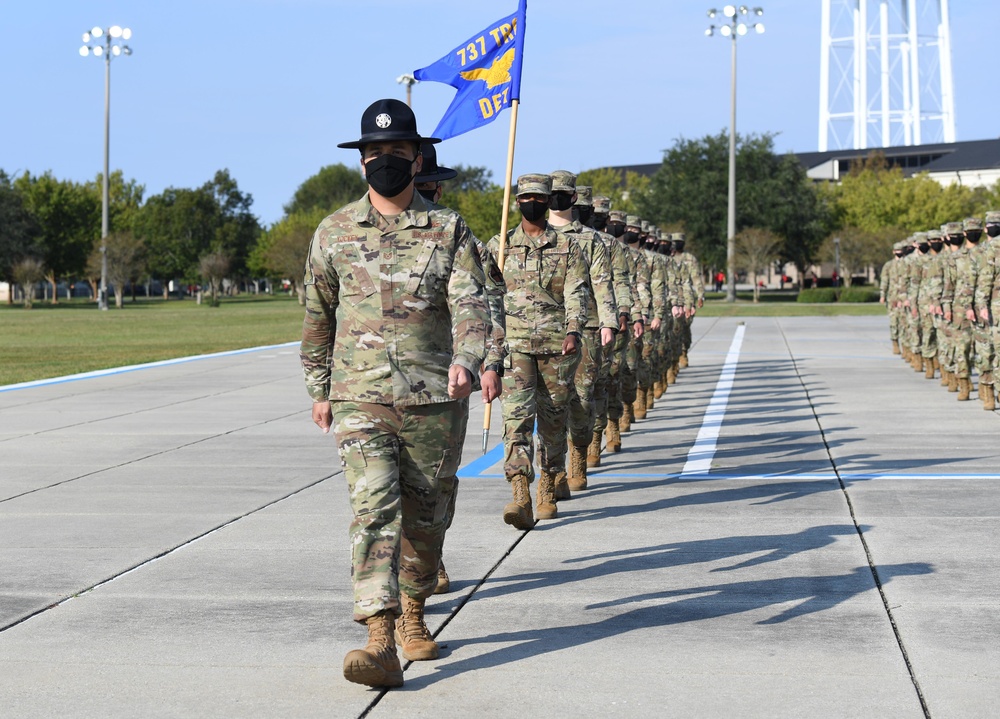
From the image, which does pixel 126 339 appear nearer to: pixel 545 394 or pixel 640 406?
pixel 640 406

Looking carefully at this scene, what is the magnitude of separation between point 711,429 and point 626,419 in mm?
853

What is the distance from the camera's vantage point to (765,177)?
261 ft

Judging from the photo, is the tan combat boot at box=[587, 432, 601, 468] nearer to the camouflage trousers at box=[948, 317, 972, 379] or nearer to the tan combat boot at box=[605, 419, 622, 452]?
the tan combat boot at box=[605, 419, 622, 452]

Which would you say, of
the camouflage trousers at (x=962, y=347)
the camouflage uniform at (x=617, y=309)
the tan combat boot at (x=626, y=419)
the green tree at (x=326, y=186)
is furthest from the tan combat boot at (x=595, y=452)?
the green tree at (x=326, y=186)

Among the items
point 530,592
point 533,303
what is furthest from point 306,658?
point 533,303

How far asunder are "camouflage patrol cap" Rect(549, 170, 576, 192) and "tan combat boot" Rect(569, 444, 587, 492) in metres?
1.87

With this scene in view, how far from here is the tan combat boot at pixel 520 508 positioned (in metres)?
8.48

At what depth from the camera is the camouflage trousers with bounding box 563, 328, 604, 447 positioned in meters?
9.81

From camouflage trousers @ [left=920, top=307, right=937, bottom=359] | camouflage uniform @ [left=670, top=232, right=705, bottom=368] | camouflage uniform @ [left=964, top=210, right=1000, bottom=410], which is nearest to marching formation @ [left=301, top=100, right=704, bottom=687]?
camouflage uniform @ [left=964, top=210, right=1000, bottom=410]

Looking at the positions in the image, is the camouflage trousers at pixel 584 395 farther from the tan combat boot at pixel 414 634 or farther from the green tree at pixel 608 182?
the green tree at pixel 608 182

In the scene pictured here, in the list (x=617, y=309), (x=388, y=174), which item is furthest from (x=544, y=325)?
(x=388, y=174)

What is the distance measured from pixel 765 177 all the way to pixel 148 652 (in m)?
76.1

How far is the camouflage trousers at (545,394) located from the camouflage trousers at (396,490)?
3.15 metres

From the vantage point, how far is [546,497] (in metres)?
9.13
